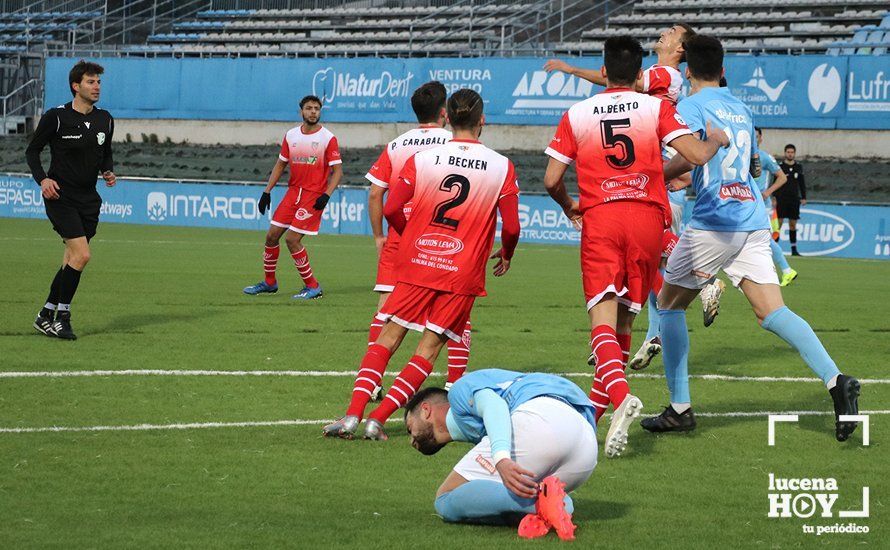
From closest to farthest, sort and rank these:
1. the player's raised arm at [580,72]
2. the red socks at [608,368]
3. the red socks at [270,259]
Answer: the red socks at [608,368] → the player's raised arm at [580,72] → the red socks at [270,259]

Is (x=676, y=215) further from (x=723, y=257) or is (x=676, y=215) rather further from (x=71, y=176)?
(x=71, y=176)

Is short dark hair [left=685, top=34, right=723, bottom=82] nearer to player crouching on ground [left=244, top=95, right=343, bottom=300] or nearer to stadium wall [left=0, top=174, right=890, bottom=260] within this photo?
player crouching on ground [left=244, top=95, right=343, bottom=300]

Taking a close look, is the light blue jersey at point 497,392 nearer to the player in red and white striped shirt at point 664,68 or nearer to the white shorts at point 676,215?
the player in red and white striped shirt at point 664,68

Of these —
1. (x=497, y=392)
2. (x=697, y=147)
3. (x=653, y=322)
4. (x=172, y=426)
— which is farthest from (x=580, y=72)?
(x=497, y=392)

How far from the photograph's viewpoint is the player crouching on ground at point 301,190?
16141 millimetres

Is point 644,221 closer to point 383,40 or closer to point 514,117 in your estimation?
point 514,117

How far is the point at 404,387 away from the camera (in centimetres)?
717

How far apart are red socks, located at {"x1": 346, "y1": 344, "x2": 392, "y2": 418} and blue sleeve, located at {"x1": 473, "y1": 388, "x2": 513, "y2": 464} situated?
2110 millimetres

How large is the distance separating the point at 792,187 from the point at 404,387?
2051cm

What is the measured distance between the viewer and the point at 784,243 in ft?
95.9

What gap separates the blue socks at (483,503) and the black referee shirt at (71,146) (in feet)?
23.7

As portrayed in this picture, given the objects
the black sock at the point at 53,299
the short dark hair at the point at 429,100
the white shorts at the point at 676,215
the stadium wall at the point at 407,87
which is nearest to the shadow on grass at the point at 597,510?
the short dark hair at the point at 429,100

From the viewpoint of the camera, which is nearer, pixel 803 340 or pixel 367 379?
pixel 367 379

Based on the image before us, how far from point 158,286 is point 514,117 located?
759 inches
